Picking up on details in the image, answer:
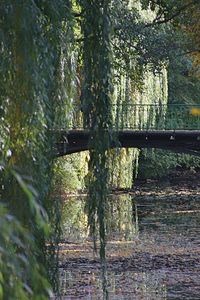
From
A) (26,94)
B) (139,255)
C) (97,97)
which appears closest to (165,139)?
(139,255)

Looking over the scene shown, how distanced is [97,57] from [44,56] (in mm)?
669

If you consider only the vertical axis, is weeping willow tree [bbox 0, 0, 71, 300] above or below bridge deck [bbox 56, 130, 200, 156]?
below

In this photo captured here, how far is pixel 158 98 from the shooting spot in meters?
29.1

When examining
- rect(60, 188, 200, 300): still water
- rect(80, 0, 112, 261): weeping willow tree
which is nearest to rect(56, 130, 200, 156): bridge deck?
rect(60, 188, 200, 300): still water

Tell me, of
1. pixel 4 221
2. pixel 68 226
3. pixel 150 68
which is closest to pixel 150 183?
pixel 68 226

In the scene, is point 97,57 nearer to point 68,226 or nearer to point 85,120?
point 85,120

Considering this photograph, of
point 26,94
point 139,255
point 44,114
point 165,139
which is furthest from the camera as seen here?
point 165,139

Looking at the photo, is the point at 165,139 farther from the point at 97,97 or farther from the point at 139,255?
the point at 97,97

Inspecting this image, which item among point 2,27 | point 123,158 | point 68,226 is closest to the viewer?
point 2,27

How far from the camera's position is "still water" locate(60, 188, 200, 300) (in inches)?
522

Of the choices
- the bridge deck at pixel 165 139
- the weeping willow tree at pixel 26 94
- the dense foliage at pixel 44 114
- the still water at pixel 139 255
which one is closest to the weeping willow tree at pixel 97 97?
the dense foliage at pixel 44 114

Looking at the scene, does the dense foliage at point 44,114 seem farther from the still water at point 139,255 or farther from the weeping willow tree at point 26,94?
the still water at point 139,255

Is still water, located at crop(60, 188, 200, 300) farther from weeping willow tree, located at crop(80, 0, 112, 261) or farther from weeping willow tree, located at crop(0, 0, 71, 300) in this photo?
weeping willow tree, located at crop(0, 0, 71, 300)

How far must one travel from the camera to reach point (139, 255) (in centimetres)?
1717
